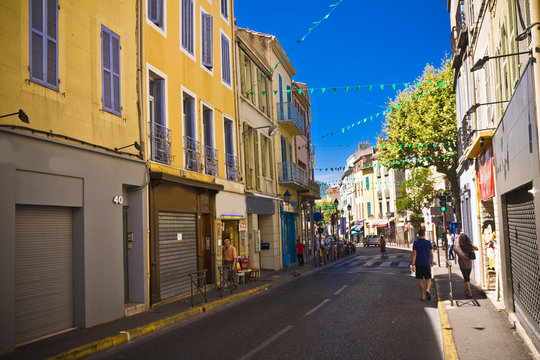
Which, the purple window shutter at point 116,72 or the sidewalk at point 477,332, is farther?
the purple window shutter at point 116,72

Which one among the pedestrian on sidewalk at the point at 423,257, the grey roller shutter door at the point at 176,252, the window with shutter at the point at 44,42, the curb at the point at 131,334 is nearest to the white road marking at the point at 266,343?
the curb at the point at 131,334

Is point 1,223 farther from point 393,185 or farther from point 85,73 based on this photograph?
point 393,185

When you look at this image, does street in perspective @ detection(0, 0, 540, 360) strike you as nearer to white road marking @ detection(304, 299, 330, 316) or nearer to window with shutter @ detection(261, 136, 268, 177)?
white road marking @ detection(304, 299, 330, 316)

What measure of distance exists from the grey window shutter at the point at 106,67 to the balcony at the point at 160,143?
6.92 feet

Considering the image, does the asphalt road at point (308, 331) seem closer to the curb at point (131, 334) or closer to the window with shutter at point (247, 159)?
the curb at point (131, 334)

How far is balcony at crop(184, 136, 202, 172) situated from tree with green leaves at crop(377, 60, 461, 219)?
52.1ft

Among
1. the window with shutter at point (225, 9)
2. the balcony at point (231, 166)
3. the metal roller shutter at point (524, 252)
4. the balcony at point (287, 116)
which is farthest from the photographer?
the balcony at point (287, 116)

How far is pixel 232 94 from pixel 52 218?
11855mm

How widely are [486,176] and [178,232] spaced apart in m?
8.76

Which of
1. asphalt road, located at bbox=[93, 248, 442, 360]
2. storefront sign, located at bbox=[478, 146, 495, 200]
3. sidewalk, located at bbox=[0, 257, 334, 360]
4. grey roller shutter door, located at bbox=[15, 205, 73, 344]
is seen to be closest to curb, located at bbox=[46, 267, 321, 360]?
sidewalk, located at bbox=[0, 257, 334, 360]

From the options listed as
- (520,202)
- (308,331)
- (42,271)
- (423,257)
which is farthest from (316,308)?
(42,271)

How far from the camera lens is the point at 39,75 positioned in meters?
9.43

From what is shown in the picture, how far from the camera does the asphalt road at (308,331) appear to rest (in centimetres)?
774

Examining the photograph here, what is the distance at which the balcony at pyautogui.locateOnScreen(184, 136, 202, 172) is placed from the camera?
15977mm
